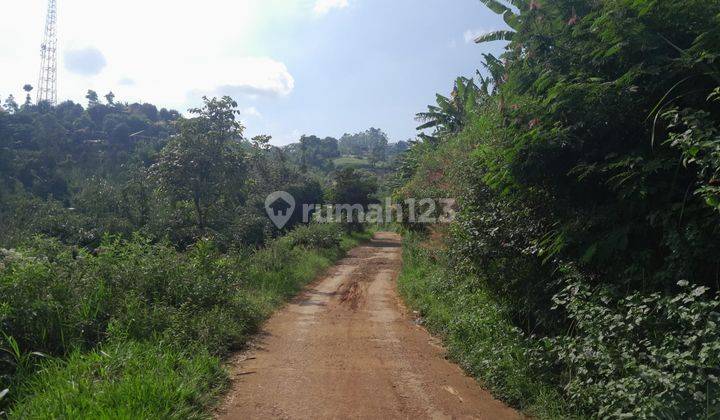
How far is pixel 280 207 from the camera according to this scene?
28094 millimetres

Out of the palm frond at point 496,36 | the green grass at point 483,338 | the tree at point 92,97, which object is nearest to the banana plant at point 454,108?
the palm frond at point 496,36

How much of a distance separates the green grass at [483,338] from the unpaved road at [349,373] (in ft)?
0.67

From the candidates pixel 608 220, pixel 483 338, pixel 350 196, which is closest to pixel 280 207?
pixel 350 196

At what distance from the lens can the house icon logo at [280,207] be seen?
26.6 metres

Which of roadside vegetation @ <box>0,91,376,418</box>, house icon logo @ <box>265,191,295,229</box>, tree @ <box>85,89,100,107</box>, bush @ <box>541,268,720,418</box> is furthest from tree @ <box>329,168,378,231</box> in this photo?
tree @ <box>85,89,100,107</box>

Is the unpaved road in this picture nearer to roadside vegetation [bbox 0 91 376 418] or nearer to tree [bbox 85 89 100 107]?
roadside vegetation [bbox 0 91 376 418]

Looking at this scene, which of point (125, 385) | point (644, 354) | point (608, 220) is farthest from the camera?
point (608, 220)

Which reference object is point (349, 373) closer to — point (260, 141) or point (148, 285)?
point (148, 285)

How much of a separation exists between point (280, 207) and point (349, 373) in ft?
74.8

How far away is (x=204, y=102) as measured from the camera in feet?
52.5

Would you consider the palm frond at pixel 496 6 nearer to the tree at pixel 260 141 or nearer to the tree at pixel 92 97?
the tree at pixel 260 141

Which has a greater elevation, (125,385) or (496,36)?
(496,36)

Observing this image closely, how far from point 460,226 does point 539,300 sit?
2532mm

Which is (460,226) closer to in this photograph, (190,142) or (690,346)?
(690,346)
